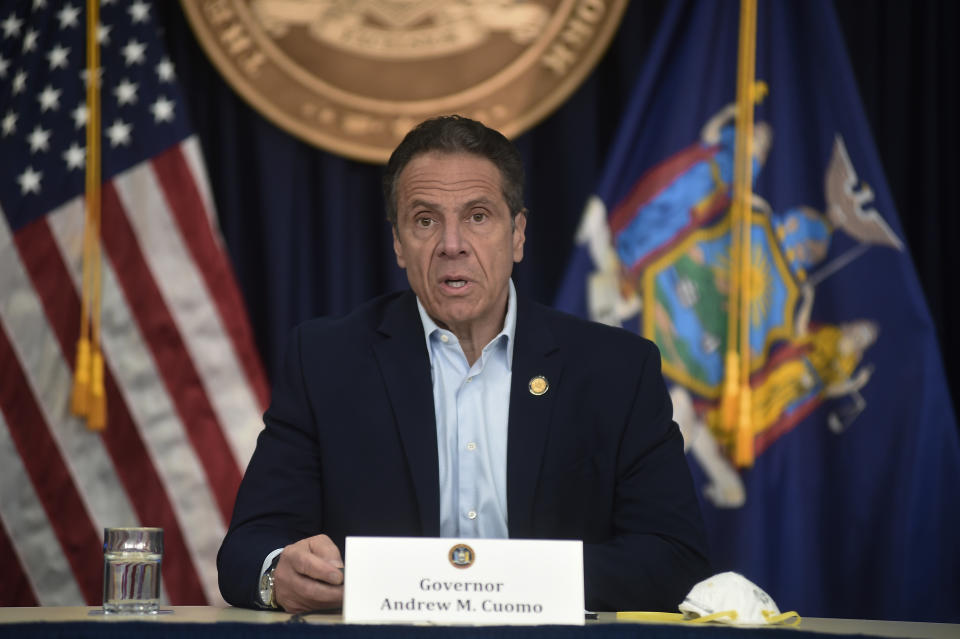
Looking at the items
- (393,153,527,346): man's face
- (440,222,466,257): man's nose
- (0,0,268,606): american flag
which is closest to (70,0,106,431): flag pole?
(0,0,268,606): american flag

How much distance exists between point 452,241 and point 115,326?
1.70 m

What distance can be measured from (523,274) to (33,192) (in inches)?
67.0

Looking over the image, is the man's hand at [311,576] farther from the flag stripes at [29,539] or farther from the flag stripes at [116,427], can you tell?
the flag stripes at [29,539]

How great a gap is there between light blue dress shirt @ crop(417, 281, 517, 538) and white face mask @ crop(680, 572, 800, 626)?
0.61 meters

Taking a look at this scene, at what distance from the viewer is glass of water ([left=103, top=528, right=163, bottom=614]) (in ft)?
5.72

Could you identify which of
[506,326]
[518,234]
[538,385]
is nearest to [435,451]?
[538,385]

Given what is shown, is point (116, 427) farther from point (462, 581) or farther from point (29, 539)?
point (462, 581)

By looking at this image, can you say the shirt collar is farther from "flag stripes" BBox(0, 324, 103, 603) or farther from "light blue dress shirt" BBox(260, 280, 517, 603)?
"flag stripes" BBox(0, 324, 103, 603)

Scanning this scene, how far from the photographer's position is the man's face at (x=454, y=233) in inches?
92.9

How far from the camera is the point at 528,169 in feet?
12.4

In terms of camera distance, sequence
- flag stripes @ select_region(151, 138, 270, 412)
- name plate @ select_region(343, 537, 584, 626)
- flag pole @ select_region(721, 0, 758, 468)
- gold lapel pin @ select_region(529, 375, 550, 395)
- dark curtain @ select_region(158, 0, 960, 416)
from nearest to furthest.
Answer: name plate @ select_region(343, 537, 584, 626)
gold lapel pin @ select_region(529, 375, 550, 395)
flag pole @ select_region(721, 0, 758, 468)
flag stripes @ select_region(151, 138, 270, 412)
dark curtain @ select_region(158, 0, 960, 416)

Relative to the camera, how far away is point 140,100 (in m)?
3.65

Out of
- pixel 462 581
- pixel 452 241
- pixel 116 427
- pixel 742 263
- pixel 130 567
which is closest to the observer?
pixel 462 581

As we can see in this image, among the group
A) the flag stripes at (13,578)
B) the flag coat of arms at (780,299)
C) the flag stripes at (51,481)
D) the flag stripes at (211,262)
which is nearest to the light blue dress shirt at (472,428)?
the flag coat of arms at (780,299)
